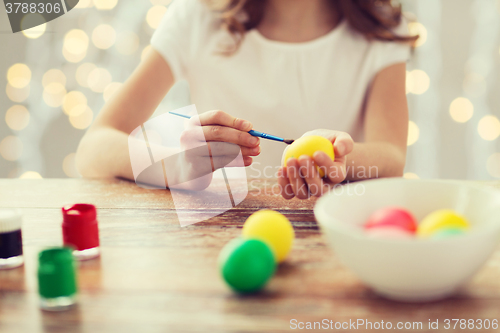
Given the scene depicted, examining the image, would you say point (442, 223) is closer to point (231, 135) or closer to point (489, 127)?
point (231, 135)

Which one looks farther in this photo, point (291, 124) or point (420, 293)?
point (291, 124)

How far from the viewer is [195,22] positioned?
132 centimetres

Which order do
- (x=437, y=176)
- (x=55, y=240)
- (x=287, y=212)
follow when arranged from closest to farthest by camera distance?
(x=55, y=240) < (x=287, y=212) < (x=437, y=176)

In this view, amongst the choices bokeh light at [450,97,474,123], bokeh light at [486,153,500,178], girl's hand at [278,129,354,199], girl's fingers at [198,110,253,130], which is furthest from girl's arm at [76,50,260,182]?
bokeh light at [486,153,500,178]

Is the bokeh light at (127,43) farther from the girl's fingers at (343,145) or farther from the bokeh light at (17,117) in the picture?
the girl's fingers at (343,145)

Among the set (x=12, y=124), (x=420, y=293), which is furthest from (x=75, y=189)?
(x=12, y=124)

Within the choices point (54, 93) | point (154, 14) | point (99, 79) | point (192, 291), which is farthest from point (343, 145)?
point (54, 93)

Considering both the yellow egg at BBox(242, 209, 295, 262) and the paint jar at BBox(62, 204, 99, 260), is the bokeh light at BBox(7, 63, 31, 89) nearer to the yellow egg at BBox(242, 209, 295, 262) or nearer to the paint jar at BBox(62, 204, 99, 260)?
the paint jar at BBox(62, 204, 99, 260)

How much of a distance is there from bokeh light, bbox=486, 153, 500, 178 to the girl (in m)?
1.09

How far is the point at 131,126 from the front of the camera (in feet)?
3.95

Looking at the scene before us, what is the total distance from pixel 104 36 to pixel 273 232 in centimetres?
185

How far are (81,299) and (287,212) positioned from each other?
1.26 feet

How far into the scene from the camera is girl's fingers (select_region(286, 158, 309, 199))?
71cm

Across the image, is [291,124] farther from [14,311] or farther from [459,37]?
[459,37]
